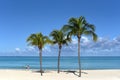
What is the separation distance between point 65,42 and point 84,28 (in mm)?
6467

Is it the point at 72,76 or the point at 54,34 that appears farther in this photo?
the point at 54,34

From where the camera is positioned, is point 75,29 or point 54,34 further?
point 54,34

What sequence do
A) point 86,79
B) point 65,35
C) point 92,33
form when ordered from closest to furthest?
point 86,79, point 92,33, point 65,35

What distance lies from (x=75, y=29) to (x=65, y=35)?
4.07 metres

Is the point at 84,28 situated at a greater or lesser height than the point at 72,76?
greater

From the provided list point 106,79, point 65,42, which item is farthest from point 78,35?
point 106,79

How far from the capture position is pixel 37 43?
54.0 meters

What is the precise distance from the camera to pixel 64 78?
161ft

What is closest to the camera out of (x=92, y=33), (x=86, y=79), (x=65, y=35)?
(x=86, y=79)

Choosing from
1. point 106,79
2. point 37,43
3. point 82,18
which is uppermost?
point 82,18

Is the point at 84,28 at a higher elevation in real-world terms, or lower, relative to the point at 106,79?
higher

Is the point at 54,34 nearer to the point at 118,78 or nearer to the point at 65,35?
the point at 65,35

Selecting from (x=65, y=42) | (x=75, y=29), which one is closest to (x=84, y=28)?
(x=75, y=29)

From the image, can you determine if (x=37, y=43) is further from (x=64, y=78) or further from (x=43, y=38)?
(x=64, y=78)
